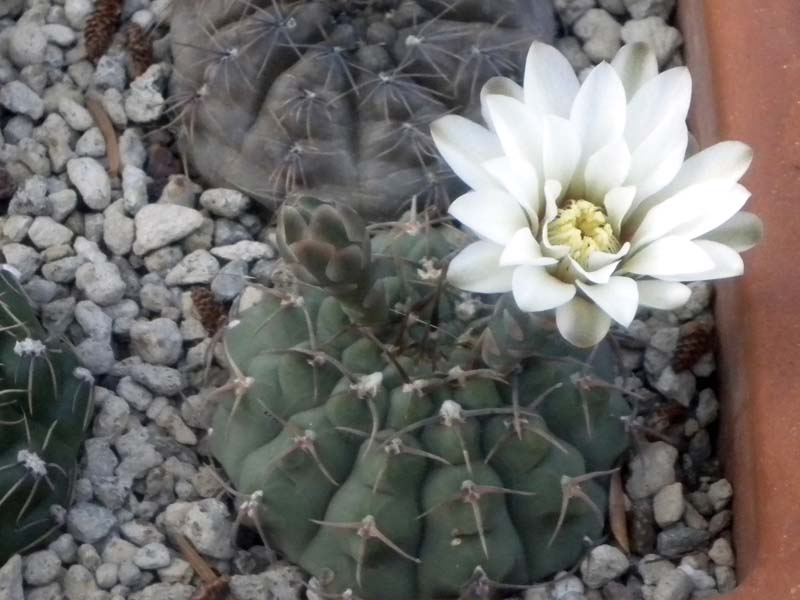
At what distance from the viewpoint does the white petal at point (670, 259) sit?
88 cm

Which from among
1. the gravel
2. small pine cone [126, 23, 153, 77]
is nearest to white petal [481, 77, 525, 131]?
the gravel

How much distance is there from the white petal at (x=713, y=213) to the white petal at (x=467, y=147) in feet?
0.51

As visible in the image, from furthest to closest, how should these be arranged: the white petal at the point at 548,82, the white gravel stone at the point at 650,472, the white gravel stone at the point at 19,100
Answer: the white gravel stone at the point at 19,100 → the white gravel stone at the point at 650,472 → the white petal at the point at 548,82

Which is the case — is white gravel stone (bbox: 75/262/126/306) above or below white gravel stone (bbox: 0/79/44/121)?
below

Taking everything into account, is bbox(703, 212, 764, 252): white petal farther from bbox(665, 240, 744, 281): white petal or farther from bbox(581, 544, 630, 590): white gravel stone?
bbox(581, 544, 630, 590): white gravel stone

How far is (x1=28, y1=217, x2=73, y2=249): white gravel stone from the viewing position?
1620mm

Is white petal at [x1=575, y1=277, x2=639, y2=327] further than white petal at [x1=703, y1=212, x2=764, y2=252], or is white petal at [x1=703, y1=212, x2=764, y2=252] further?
white petal at [x1=703, y1=212, x2=764, y2=252]

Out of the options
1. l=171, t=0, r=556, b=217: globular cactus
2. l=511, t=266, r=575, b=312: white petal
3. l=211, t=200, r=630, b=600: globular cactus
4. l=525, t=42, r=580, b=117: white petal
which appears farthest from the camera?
l=171, t=0, r=556, b=217: globular cactus

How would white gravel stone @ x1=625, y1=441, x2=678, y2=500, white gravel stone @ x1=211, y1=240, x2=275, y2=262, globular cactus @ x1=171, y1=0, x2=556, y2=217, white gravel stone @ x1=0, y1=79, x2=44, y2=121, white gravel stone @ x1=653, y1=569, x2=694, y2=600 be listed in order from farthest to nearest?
white gravel stone @ x1=0, y1=79, x2=44, y2=121 → white gravel stone @ x1=211, y1=240, x2=275, y2=262 → globular cactus @ x1=171, y1=0, x2=556, y2=217 → white gravel stone @ x1=625, y1=441, x2=678, y2=500 → white gravel stone @ x1=653, y1=569, x2=694, y2=600

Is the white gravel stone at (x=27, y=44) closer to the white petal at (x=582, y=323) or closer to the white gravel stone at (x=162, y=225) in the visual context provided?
the white gravel stone at (x=162, y=225)

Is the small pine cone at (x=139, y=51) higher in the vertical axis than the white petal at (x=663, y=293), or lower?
lower

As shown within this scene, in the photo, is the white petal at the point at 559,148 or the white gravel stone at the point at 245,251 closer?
the white petal at the point at 559,148

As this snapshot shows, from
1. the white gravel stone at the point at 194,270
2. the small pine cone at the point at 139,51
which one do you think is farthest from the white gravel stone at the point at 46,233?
the small pine cone at the point at 139,51

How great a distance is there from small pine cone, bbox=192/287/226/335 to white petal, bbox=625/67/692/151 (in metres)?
0.72
